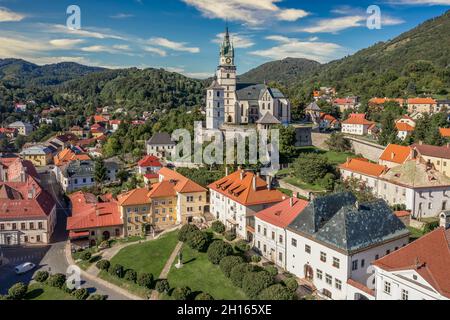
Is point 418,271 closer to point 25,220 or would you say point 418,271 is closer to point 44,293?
point 44,293

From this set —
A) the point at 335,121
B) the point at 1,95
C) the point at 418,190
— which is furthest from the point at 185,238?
the point at 1,95

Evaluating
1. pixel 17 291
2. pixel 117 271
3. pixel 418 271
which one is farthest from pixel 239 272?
pixel 17 291

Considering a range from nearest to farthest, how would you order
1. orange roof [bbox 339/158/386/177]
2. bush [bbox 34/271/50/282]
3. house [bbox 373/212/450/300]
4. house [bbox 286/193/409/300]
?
1. house [bbox 373/212/450/300]
2. house [bbox 286/193/409/300]
3. bush [bbox 34/271/50/282]
4. orange roof [bbox 339/158/386/177]

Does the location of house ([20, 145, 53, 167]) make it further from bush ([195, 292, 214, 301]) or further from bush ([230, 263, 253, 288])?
bush ([230, 263, 253, 288])

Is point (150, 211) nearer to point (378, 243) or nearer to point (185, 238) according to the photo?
point (185, 238)

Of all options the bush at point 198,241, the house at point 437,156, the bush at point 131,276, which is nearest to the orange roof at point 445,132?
the house at point 437,156

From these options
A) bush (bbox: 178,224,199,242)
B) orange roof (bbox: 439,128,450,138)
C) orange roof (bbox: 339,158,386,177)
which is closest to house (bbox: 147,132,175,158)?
orange roof (bbox: 339,158,386,177)
